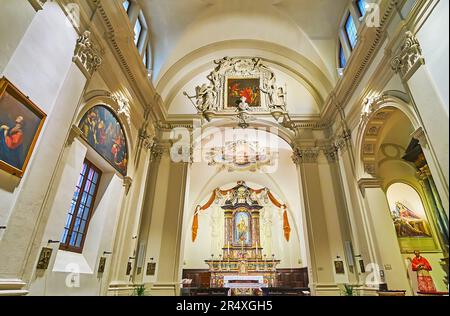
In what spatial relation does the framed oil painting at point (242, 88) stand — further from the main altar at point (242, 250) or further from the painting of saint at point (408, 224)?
the main altar at point (242, 250)

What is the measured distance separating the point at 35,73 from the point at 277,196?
59.0 ft

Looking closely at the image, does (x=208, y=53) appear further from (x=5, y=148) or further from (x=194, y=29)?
(x=5, y=148)

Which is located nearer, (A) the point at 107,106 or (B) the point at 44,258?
(B) the point at 44,258

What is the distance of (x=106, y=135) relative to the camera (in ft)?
18.6

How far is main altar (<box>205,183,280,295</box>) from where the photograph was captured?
16078mm

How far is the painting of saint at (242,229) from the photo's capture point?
59.7 feet

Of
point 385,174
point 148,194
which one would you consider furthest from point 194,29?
point 385,174

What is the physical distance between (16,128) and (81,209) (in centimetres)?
273

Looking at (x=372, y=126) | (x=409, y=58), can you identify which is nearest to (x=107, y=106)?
(x=409, y=58)

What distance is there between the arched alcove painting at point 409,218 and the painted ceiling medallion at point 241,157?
791cm

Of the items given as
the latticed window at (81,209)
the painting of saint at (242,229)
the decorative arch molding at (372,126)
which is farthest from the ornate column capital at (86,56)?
the painting of saint at (242,229)

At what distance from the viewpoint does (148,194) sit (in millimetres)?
8219

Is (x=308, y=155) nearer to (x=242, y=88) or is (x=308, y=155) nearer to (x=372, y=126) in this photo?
(x=372, y=126)
